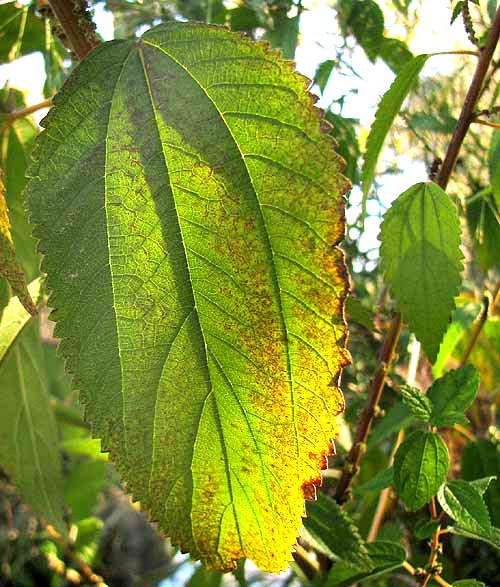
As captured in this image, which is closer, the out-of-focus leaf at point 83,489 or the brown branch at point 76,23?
the brown branch at point 76,23

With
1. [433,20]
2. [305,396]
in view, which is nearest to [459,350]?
[433,20]

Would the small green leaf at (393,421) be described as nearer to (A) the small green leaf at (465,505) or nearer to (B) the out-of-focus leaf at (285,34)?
(A) the small green leaf at (465,505)

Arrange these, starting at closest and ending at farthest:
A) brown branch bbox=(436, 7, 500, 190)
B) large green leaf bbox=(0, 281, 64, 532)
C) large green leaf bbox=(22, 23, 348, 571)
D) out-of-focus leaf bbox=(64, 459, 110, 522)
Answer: large green leaf bbox=(22, 23, 348, 571), brown branch bbox=(436, 7, 500, 190), large green leaf bbox=(0, 281, 64, 532), out-of-focus leaf bbox=(64, 459, 110, 522)

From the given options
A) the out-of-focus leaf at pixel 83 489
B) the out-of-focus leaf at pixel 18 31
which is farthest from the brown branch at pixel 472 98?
the out-of-focus leaf at pixel 83 489

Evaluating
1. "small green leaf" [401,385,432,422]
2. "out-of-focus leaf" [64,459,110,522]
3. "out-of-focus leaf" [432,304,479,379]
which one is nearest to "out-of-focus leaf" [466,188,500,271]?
"out-of-focus leaf" [432,304,479,379]

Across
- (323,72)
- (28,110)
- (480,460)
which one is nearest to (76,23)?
(28,110)

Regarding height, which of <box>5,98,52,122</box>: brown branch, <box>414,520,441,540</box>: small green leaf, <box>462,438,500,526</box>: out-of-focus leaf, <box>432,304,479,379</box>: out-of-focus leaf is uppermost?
<box>5,98,52,122</box>: brown branch

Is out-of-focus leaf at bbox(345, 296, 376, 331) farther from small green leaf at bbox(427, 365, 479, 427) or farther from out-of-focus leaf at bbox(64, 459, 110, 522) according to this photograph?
out-of-focus leaf at bbox(64, 459, 110, 522)

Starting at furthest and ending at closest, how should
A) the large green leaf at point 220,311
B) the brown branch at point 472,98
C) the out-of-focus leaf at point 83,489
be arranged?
the out-of-focus leaf at point 83,489 → the brown branch at point 472,98 → the large green leaf at point 220,311
